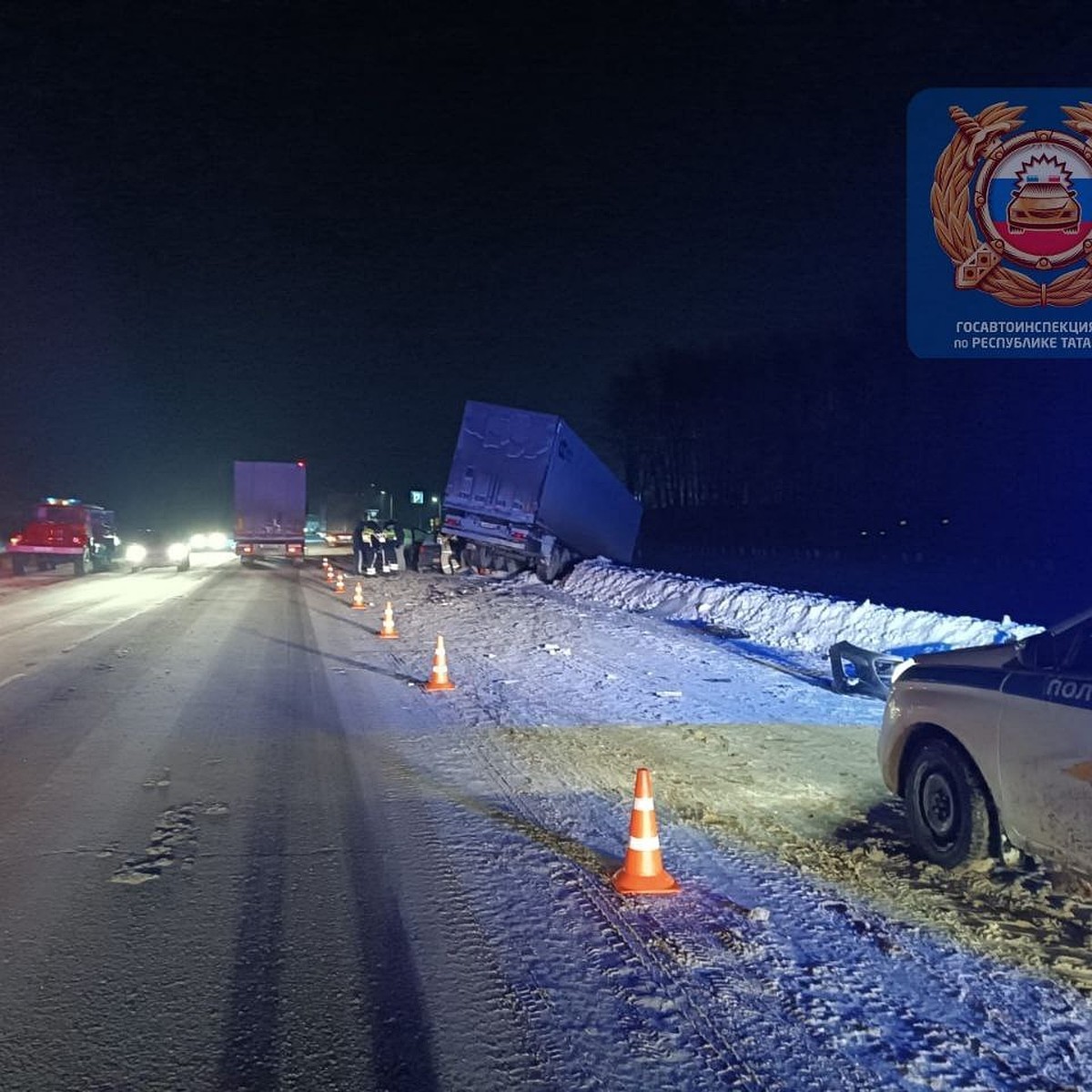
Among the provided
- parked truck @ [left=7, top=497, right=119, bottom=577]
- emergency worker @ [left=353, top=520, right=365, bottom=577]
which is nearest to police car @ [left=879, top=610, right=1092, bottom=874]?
emergency worker @ [left=353, top=520, right=365, bottom=577]

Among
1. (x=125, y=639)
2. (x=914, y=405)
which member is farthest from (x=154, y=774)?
(x=914, y=405)

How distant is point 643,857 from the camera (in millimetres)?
5180

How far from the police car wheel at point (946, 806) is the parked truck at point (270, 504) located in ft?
113

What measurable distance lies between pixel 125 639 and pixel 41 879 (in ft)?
36.4

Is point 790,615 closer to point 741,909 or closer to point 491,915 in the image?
point 741,909

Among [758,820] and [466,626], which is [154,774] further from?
[466,626]

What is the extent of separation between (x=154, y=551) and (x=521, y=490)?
23.5m

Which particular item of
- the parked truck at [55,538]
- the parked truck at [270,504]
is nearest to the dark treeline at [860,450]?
the parked truck at [270,504]

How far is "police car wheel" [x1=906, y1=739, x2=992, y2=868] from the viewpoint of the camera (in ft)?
17.2

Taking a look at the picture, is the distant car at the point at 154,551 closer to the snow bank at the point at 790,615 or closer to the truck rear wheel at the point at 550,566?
the truck rear wheel at the point at 550,566

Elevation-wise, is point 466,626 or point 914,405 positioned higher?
point 914,405

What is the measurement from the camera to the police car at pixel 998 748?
14.9 feet

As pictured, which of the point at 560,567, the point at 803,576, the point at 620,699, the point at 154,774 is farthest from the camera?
the point at 803,576

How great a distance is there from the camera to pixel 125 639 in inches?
615
